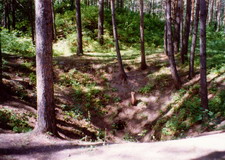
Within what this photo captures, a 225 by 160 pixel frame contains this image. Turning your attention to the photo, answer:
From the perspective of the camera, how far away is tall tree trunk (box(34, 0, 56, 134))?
7512 millimetres

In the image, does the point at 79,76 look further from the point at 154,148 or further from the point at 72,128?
the point at 154,148

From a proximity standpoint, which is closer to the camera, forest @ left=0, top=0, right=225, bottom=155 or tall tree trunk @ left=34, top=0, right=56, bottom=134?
tall tree trunk @ left=34, top=0, right=56, bottom=134

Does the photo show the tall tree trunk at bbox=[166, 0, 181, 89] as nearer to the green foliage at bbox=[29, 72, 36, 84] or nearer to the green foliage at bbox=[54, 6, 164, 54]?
the green foliage at bbox=[29, 72, 36, 84]

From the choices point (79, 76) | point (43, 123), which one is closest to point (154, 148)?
point (43, 123)

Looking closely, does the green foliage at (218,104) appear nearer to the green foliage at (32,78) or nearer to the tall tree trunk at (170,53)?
the tall tree trunk at (170,53)

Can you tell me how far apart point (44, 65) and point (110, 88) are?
9024 millimetres

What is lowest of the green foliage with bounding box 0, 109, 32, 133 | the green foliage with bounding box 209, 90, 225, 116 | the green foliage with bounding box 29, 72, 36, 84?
the green foliage with bounding box 0, 109, 32, 133

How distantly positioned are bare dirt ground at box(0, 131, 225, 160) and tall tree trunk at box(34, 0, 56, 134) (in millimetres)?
680

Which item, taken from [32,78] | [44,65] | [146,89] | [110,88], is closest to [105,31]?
[110,88]

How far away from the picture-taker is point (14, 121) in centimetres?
1011

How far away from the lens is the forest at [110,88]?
807 cm

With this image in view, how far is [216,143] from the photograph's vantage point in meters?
5.34

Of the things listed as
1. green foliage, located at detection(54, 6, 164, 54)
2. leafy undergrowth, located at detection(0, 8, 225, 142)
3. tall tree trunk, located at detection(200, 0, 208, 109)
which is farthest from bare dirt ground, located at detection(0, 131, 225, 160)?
green foliage, located at detection(54, 6, 164, 54)

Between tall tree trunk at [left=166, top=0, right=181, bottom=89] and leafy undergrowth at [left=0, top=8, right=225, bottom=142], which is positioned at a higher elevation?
tall tree trunk at [left=166, top=0, right=181, bottom=89]
